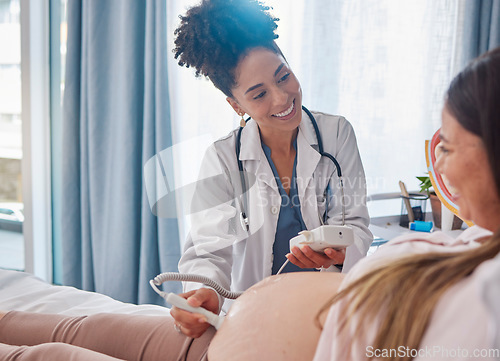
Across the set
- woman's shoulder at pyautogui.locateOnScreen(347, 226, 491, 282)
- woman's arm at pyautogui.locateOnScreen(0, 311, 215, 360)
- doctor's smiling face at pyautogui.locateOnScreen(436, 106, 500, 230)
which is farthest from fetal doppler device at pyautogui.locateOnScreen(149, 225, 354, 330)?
doctor's smiling face at pyautogui.locateOnScreen(436, 106, 500, 230)

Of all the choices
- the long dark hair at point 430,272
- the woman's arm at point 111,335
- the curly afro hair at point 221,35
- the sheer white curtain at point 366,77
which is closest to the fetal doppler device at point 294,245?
the woman's arm at point 111,335

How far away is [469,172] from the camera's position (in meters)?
0.57

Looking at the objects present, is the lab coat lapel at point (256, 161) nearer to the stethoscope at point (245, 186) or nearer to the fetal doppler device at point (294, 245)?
the stethoscope at point (245, 186)

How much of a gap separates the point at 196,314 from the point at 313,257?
301mm

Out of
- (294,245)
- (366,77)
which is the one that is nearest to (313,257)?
(294,245)

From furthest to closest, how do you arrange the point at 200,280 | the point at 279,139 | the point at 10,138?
the point at 10,138 → the point at 279,139 → the point at 200,280

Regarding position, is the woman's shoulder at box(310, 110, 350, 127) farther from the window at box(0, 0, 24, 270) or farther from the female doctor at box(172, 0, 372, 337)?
the window at box(0, 0, 24, 270)

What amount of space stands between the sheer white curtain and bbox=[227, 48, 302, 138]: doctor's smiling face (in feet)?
2.95

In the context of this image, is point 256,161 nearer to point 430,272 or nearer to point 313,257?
point 313,257

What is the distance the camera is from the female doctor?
4.13ft

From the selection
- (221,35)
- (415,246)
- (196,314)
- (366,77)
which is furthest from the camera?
(366,77)

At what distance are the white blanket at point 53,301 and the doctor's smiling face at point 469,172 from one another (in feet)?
3.15

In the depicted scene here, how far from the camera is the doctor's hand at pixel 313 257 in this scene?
1067mm

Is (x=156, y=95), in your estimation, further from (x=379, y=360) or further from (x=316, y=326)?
(x=379, y=360)
